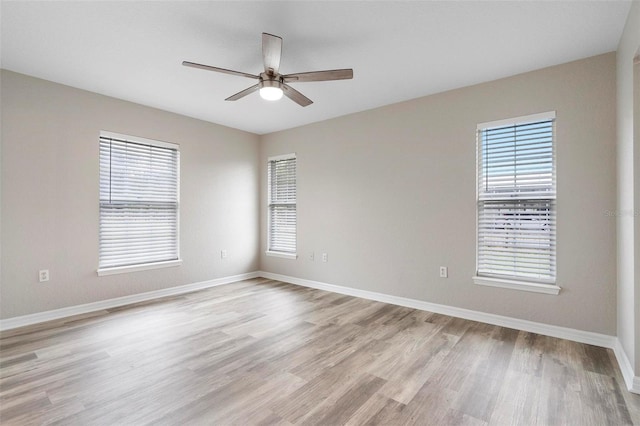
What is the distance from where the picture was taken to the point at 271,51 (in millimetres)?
2295

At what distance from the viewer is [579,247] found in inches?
112

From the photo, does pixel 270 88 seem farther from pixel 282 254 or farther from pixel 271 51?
pixel 282 254

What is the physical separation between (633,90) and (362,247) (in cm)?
305

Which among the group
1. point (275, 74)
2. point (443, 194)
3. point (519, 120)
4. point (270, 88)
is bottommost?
point (443, 194)

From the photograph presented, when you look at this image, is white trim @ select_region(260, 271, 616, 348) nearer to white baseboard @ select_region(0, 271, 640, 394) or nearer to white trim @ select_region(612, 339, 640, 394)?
white baseboard @ select_region(0, 271, 640, 394)

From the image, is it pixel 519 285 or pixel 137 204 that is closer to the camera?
pixel 519 285

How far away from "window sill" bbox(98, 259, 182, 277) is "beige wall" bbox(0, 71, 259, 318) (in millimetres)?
61

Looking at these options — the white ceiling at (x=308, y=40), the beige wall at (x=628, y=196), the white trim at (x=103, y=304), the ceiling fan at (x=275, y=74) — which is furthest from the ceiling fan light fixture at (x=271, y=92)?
the white trim at (x=103, y=304)

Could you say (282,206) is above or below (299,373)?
above

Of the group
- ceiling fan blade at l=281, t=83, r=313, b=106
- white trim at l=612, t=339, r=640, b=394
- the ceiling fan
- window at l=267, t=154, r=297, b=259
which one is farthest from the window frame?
white trim at l=612, t=339, r=640, b=394

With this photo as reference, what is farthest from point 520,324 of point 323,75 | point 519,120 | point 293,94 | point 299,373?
point 293,94

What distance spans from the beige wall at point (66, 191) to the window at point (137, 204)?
106mm

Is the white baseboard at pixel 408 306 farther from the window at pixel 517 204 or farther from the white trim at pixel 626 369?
the window at pixel 517 204

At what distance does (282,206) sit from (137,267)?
239 cm
